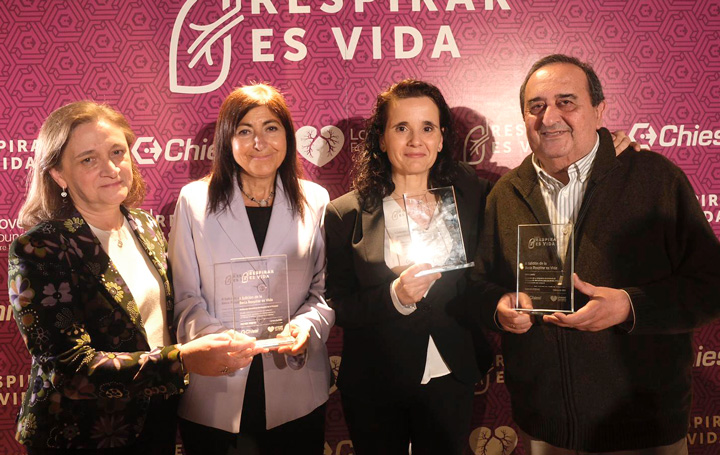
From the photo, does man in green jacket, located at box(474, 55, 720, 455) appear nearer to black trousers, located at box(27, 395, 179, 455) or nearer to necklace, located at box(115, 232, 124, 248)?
black trousers, located at box(27, 395, 179, 455)

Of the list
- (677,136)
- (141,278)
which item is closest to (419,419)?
(141,278)

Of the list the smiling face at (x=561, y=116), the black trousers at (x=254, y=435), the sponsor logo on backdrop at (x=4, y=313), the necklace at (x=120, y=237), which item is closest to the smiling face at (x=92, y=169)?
the necklace at (x=120, y=237)

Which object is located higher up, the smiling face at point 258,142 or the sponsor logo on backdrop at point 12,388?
the smiling face at point 258,142

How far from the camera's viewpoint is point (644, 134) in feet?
10.6

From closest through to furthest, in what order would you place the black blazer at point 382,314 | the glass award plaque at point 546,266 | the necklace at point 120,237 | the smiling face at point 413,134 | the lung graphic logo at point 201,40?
1. the glass award plaque at point 546,266
2. the necklace at point 120,237
3. the black blazer at point 382,314
4. the smiling face at point 413,134
5. the lung graphic logo at point 201,40

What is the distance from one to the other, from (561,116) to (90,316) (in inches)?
82.4

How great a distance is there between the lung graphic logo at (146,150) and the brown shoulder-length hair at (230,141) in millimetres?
856

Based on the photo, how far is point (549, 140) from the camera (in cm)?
213

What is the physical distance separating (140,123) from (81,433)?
6.11ft

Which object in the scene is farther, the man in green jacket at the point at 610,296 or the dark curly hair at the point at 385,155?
the dark curly hair at the point at 385,155

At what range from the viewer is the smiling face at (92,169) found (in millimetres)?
2105

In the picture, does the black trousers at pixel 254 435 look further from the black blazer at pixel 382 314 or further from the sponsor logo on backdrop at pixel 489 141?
the sponsor logo on backdrop at pixel 489 141

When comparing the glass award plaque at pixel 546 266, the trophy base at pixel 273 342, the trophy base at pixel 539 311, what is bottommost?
the trophy base at pixel 273 342

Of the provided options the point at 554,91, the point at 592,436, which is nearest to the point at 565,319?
the point at 592,436
